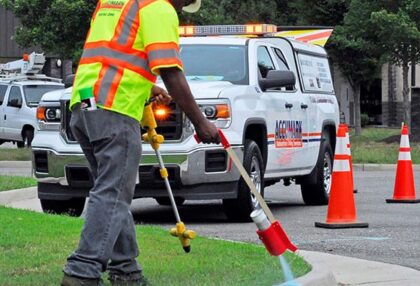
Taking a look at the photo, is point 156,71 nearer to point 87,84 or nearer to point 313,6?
point 87,84

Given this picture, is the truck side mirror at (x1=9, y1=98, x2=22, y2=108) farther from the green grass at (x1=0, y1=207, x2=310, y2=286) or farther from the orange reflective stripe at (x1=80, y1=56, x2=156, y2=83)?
the orange reflective stripe at (x1=80, y1=56, x2=156, y2=83)

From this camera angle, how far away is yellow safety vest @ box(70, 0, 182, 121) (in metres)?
5.60

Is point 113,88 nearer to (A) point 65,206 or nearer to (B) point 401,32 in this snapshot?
(A) point 65,206

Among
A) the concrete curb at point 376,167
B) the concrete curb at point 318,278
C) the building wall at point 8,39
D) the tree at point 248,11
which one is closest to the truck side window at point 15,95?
the tree at point 248,11

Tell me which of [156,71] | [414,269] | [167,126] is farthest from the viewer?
[167,126]

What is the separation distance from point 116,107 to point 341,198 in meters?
5.27

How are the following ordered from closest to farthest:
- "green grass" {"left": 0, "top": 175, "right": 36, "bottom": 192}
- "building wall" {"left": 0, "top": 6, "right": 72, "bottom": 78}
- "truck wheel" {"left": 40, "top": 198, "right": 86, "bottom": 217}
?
"truck wheel" {"left": 40, "top": 198, "right": 86, "bottom": 217} < "green grass" {"left": 0, "top": 175, "right": 36, "bottom": 192} < "building wall" {"left": 0, "top": 6, "right": 72, "bottom": 78}

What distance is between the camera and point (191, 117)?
227 inches

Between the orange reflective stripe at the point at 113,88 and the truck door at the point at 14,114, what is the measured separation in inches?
874

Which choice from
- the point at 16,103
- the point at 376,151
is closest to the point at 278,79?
the point at 376,151

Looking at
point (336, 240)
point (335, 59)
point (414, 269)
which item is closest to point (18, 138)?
point (335, 59)

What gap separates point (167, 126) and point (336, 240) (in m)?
2.12

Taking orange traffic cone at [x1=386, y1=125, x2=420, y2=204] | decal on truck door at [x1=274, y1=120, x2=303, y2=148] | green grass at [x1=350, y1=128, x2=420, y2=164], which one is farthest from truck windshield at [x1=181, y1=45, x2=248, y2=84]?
green grass at [x1=350, y1=128, x2=420, y2=164]

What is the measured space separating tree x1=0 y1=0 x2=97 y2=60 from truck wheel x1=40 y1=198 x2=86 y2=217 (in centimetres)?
1706
